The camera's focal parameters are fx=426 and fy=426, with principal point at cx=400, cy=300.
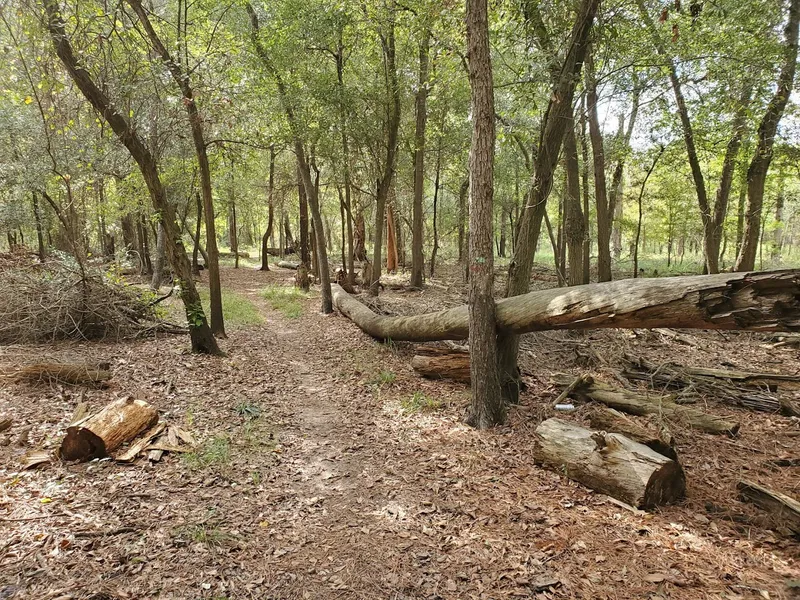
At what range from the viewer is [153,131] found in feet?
29.2

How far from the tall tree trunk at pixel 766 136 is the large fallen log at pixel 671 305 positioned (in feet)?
26.6

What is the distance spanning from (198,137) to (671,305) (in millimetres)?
8747

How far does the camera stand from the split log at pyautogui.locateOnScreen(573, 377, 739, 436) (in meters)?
5.45

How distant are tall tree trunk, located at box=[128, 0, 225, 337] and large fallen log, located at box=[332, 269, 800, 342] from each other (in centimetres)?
650

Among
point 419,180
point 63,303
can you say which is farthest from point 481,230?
point 419,180

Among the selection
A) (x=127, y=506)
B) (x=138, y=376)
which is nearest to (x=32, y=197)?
(x=138, y=376)

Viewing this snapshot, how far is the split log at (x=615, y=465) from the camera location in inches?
157

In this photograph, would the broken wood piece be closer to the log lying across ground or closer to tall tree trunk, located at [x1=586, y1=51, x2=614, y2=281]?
the log lying across ground

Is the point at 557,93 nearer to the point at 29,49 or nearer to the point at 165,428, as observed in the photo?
the point at 165,428

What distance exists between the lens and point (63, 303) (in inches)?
324

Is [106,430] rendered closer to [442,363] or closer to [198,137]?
[442,363]

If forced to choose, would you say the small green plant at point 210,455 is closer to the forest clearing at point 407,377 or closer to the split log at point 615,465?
the forest clearing at point 407,377

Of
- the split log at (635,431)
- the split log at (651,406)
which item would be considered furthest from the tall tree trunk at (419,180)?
the split log at (635,431)

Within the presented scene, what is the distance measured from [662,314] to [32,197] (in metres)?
25.3
